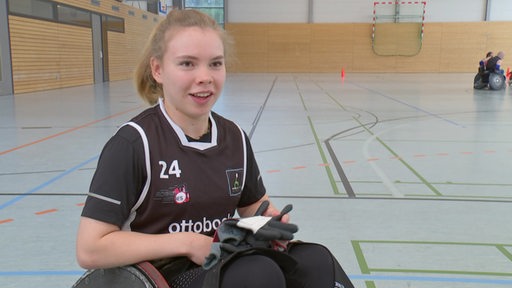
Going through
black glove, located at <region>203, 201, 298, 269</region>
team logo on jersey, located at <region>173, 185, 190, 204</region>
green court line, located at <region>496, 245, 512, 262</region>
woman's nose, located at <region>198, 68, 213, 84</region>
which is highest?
woman's nose, located at <region>198, 68, 213, 84</region>

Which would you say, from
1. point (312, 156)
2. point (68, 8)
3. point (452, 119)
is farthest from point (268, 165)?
point (68, 8)

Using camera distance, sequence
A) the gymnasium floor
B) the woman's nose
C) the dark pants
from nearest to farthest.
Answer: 1. the dark pants
2. the woman's nose
3. the gymnasium floor

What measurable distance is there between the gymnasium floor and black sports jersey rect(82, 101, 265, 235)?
1.08 m

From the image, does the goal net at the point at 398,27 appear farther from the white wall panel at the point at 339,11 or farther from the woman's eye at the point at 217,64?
the woman's eye at the point at 217,64

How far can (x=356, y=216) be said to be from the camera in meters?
3.14

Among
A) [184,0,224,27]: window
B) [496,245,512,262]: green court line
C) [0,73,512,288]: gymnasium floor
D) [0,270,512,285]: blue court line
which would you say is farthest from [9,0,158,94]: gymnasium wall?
[496,245,512,262]: green court line

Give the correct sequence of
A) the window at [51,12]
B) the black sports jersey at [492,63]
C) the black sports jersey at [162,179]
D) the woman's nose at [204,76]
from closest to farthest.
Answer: the black sports jersey at [162,179], the woman's nose at [204,76], the window at [51,12], the black sports jersey at [492,63]

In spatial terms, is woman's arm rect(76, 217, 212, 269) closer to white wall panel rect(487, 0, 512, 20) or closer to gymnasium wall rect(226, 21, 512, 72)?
gymnasium wall rect(226, 21, 512, 72)

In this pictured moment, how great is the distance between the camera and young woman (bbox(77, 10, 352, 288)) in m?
1.22

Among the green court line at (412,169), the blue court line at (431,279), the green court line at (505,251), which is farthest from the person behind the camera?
the green court line at (412,169)

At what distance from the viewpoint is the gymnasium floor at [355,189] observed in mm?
2404

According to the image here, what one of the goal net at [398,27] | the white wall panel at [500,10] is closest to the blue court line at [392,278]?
the goal net at [398,27]

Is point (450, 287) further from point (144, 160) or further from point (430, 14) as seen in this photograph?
point (430, 14)

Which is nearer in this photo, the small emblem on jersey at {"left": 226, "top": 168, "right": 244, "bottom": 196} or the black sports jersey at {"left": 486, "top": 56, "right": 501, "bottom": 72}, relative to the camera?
the small emblem on jersey at {"left": 226, "top": 168, "right": 244, "bottom": 196}
